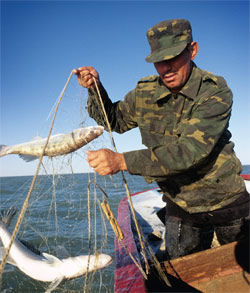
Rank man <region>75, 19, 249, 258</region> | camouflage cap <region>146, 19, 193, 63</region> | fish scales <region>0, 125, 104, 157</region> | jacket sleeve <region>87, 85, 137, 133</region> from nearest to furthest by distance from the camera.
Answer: man <region>75, 19, 249, 258</region> < camouflage cap <region>146, 19, 193, 63</region> < fish scales <region>0, 125, 104, 157</region> < jacket sleeve <region>87, 85, 137, 133</region>

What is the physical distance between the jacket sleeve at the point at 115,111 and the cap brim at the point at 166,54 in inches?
28.3

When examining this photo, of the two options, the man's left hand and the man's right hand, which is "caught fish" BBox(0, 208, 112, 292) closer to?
the man's left hand

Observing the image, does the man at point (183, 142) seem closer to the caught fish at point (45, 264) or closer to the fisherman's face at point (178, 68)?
the fisherman's face at point (178, 68)

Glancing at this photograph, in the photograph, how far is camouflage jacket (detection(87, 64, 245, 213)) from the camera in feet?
6.49

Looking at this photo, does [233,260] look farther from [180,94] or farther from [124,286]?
[180,94]

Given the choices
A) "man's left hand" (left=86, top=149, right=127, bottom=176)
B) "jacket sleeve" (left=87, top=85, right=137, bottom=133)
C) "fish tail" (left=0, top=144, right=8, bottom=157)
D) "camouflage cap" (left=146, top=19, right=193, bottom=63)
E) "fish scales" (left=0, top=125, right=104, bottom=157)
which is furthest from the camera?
"fish tail" (left=0, top=144, right=8, bottom=157)

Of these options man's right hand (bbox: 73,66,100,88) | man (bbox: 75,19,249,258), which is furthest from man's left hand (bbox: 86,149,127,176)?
man's right hand (bbox: 73,66,100,88)

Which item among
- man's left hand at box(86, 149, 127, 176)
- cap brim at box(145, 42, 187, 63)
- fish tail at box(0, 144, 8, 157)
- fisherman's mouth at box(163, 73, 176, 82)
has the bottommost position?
fish tail at box(0, 144, 8, 157)

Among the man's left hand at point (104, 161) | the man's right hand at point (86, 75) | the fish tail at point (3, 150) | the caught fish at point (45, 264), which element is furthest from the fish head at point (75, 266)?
the man's right hand at point (86, 75)

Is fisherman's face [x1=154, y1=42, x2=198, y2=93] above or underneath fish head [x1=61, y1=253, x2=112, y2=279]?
above

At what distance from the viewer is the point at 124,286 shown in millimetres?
2176

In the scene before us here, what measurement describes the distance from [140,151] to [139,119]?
943 mm

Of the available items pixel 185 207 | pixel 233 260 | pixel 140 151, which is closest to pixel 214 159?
pixel 185 207

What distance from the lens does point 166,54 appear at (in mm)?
2236
